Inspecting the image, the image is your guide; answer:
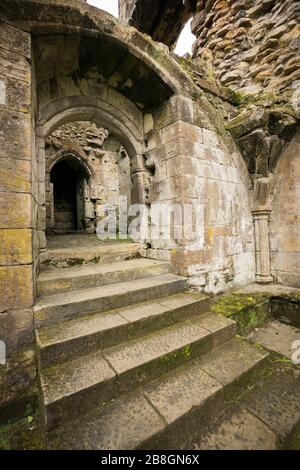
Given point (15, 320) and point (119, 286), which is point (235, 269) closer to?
point (119, 286)

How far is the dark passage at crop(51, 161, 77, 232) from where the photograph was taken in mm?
10617

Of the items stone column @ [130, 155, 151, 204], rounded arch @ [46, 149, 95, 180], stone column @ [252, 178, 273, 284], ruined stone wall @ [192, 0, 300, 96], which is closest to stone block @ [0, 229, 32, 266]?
stone column @ [130, 155, 151, 204]

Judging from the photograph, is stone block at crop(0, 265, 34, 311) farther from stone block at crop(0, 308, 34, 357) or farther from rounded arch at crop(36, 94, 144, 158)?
rounded arch at crop(36, 94, 144, 158)

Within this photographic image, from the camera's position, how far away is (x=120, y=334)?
1890mm

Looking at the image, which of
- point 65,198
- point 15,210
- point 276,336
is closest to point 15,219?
point 15,210

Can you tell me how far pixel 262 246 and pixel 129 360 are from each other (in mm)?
3182

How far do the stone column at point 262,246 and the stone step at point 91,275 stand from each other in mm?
1912

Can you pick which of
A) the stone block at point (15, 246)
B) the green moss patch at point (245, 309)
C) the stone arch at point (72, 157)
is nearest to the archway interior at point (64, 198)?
the stone arch at point (72, 157)

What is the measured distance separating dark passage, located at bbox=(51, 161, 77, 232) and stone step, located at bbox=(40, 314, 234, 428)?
956 centimetres

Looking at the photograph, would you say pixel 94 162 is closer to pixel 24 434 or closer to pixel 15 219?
pixel 15 219

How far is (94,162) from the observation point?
28.1 ft

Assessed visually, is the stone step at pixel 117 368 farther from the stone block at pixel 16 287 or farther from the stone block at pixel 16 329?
the stone block at pixel 16 287

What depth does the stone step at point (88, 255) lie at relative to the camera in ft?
9.12
